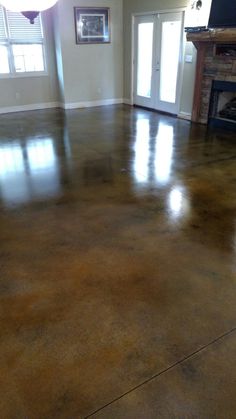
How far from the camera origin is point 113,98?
8.98 metres

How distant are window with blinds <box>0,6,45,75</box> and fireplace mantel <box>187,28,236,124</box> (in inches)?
144

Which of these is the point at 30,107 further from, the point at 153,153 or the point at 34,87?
the point at 153,153

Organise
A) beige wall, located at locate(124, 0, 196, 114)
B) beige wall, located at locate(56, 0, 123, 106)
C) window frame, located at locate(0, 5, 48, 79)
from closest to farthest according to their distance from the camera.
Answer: beige wall, located at locate(124, 0, 196, 114)
window frame, located at locate(0, 5, 48, 79)
beige wall, located at locate(56, 0, 123, 106)

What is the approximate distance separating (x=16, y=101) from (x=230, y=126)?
509 cm

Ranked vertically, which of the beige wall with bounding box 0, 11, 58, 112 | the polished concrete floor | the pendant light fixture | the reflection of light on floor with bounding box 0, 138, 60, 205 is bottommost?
the polished concrete floor

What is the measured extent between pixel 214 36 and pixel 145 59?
2.53 m

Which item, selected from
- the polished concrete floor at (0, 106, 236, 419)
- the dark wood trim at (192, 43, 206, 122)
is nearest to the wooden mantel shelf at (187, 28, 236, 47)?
the dark wood trim at (192, 43, 206, 122)

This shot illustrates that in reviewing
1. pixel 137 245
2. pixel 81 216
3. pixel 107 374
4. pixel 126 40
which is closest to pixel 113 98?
pixel 126 40

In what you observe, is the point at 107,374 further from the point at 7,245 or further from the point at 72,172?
the point at 72,172

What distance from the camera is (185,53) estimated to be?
22.1 ft

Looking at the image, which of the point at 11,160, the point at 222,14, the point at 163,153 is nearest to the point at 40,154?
the point at 11,160

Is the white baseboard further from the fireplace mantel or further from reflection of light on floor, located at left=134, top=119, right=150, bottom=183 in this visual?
the fireplace mantel

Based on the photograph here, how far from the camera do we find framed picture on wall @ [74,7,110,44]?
24.9 ft

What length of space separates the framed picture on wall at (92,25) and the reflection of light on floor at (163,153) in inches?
118
